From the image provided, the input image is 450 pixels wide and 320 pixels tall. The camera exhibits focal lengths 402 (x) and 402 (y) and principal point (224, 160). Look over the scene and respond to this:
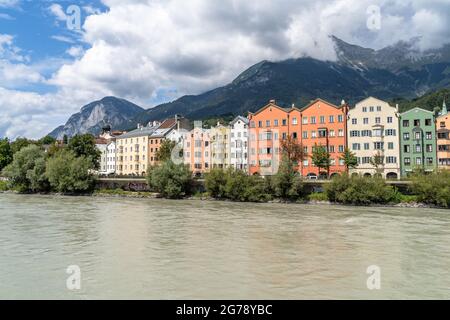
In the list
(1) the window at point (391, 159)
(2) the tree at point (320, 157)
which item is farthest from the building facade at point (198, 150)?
(1) the window at point (391, 159)

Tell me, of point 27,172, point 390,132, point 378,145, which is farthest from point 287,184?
point 27,172

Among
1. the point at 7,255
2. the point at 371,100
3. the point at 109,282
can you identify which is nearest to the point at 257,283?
the point at 109,282

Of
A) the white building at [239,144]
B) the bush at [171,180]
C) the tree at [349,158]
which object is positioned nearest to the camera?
the bush at [171,180]

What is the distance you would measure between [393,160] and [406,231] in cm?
4182

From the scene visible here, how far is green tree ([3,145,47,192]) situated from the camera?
78.6 m

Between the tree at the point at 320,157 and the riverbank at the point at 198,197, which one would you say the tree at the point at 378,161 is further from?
the riverbank at the point at 198,197

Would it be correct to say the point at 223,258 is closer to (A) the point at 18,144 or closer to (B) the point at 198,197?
(B) the point at 198,197

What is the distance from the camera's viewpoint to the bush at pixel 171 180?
6688 cm

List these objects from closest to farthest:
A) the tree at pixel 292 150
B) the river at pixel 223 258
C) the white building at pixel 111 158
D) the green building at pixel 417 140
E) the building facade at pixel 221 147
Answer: the river at pixel 223 258
the green building at pixel 417 140
the tree at pixel 292 150
the building facade at pixel 221 147
the white building at pixel 111 158

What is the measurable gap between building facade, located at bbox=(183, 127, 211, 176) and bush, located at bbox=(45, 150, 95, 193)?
23.1 metres

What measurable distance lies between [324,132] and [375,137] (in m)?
9.13

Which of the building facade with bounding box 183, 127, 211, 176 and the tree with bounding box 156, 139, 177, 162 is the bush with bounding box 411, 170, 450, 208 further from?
the tree with bounding box 156, 139, 177, 162

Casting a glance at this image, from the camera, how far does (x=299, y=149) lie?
235ft

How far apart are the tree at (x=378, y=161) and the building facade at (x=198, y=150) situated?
35.9m
